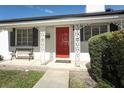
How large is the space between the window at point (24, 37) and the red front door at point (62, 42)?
2.13 meters

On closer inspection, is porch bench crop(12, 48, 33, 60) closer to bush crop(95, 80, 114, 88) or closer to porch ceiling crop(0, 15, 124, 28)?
porch ceiling crop(0, 15, 124, 28)

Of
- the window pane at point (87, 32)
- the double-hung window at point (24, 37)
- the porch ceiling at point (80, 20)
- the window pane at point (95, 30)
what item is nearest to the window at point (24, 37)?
the double-hung window at point (24, 37)

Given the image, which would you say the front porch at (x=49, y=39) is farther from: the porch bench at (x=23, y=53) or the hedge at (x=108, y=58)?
the hedge at (x=108, y=58)

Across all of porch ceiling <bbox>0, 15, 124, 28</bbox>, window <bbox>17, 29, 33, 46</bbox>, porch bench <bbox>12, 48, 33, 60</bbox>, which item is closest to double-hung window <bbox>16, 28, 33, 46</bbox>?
window <bbox>17, 29, 33, 46</bbox>

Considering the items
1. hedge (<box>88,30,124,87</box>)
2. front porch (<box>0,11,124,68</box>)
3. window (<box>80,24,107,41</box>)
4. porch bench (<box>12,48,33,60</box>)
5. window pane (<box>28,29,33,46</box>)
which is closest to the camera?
hedge (<box>88,30,124,87</box>)

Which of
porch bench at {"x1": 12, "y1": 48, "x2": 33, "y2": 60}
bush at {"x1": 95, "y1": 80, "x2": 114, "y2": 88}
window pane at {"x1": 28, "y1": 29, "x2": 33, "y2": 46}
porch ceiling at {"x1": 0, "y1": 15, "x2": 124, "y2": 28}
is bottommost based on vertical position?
bush at {"x1": 95, "y1": 80, "x2": 114, "y2": 88}

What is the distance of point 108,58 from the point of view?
6980 mm

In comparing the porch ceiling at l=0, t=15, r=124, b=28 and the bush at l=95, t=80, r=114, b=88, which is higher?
the porch ceiling at l=0, t=15, r=124, b=28

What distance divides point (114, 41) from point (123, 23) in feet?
15.3

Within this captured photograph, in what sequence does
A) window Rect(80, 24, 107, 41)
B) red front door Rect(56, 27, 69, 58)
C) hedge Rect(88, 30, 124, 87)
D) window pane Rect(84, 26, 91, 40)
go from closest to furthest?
1. hedge Rect(88, 30, 124, 87)
2. window Rect(80, 24, 107, 41)
3. window pane Rect(84, 26, 91, 40)
4. red front door Rect(56, 27, 69, 58)

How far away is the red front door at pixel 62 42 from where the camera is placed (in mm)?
13344

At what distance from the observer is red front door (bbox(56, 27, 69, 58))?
13344 millimetres

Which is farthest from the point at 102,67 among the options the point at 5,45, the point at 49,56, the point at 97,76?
the point at 5,45

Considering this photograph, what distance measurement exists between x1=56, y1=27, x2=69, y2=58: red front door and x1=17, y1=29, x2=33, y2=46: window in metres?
A: 2.13
